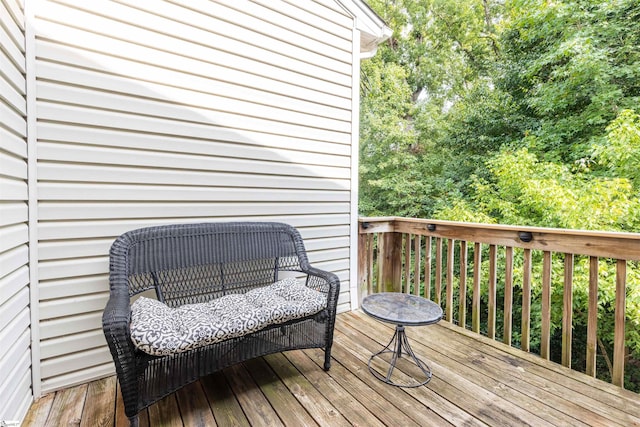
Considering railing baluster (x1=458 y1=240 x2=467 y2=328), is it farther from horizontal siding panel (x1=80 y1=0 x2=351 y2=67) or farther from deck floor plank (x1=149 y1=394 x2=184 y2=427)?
deck floor plank (x1=149 y1=394 x2=184 y2=427)

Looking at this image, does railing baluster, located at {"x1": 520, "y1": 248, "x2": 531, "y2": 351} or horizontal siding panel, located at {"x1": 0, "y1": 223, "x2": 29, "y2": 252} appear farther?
railing baluster, located at {"x1": 520, "y1": 248, "x2": 531, "y2": 351}

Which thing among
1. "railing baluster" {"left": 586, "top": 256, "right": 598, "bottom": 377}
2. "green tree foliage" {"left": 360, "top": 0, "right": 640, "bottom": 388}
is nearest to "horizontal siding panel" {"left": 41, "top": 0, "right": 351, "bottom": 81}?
"railing baluster" {"left": 586, "top": 256, "right": 598, "bottom": 377}

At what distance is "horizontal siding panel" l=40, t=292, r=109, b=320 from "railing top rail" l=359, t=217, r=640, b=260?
2.33 m

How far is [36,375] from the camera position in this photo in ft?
6.08

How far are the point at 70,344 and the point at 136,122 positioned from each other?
1.46m

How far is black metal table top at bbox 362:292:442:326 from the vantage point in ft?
6.10

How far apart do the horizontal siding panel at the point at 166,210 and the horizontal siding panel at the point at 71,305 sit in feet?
0.99

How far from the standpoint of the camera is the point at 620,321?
2.02 meters

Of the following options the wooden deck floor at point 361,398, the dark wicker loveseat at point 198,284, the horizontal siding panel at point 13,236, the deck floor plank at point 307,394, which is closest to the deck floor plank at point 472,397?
the wooden deck floor at point 361,398

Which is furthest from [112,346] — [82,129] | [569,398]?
[569,398]

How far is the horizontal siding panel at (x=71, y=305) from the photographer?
1.91 meters

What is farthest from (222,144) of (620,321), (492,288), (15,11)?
(620,321)

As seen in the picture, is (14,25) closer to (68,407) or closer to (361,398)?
(68,407)

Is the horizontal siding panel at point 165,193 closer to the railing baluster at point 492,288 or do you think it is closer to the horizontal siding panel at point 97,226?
the horizontal siding panel at point 97,226
